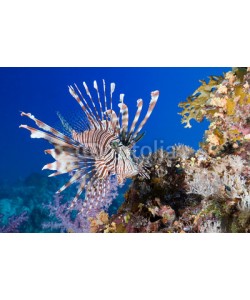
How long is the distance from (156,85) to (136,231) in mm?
76956

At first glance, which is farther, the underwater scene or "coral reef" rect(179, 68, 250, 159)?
"coral reef" rect(179, 68, 250, 159)

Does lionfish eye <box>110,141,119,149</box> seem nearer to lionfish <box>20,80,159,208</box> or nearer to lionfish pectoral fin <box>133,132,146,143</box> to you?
lionfish <box>20,80,159,208</box>

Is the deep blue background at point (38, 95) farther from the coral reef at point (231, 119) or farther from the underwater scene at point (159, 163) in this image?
the coral reef at point (231, 119)

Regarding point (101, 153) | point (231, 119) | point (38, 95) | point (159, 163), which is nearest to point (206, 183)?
point (159, 163)

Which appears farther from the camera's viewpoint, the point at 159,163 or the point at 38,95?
the point at 38,95

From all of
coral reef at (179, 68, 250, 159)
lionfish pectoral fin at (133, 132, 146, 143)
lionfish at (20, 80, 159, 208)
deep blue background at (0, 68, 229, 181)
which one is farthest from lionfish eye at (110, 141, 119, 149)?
deep blue background at (0, 68, 229, 181)

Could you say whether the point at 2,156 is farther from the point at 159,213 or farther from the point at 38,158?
the point at 159,213

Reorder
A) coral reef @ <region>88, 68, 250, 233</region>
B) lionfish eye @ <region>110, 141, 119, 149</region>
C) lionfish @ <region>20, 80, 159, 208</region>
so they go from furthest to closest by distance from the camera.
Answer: lionfish eye @ <region>110, 141, 119, 149</region> → lionfish @ <region>20, 80, 159, 208</region> → coral reef @ <region>88, 68, 250, 233</region>

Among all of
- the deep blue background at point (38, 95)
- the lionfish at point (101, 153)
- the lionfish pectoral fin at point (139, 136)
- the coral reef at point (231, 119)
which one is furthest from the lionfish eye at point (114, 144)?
the deep blue background at point (38, 95)

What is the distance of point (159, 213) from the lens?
12.8 feet

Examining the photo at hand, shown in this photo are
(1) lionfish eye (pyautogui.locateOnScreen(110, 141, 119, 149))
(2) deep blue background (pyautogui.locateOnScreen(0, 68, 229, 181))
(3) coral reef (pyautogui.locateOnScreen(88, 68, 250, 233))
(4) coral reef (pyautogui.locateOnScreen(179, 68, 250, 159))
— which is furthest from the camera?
(2) deep blue background (pyautogui.locateOnScreen(0, 68, 229, 181))

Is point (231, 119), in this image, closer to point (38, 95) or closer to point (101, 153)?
point (101, 153)

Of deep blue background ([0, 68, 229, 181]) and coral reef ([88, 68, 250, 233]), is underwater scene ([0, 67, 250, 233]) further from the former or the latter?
deep blue background ([0, 68, 229, 181])

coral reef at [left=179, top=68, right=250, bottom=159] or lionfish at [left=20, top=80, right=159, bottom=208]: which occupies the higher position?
coral reef at [left=179, top=68, right=250, bottom=159]
